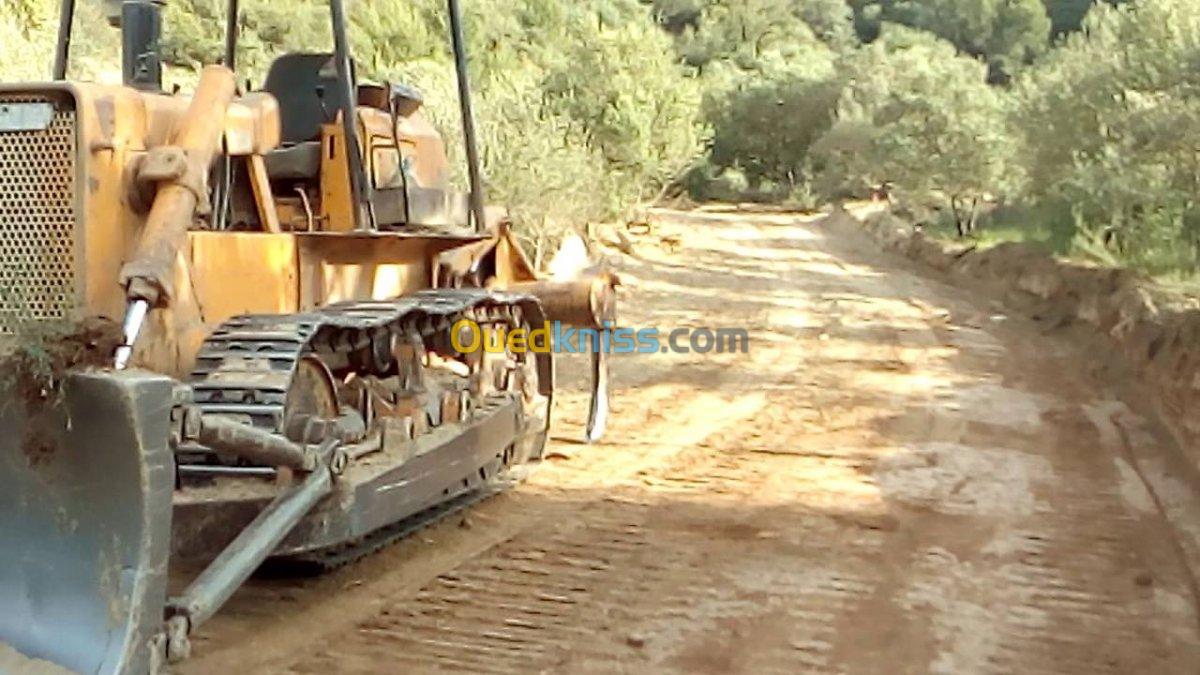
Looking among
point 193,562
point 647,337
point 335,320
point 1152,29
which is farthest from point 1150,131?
point 193,562

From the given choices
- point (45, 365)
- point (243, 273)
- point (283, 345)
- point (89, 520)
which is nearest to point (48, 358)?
point (45, 365)

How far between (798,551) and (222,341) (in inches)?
111

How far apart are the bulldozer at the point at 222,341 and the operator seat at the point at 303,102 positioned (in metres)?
0.01

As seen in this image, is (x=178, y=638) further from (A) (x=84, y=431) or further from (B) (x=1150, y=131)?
(B) (x=1150, y=131)

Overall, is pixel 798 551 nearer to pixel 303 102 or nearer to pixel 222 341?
pixel 222 341

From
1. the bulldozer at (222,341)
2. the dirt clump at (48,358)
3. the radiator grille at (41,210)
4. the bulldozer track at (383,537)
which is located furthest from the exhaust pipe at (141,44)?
the dirt clump at (48,358)

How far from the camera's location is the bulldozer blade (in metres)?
3.86

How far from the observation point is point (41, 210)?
501cm

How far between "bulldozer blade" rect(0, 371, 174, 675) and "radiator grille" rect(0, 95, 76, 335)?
3.17 feet

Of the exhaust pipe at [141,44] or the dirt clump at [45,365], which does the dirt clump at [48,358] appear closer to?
the dirt clump at [45,365]

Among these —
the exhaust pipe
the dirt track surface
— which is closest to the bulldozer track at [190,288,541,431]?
the dirt track surface

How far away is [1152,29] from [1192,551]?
12.4m

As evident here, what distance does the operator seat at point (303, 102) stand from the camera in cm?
661

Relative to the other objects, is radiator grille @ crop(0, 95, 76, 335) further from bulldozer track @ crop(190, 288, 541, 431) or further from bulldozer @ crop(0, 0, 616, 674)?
bulldozer track @ crop(190, 288, 541, 431)
